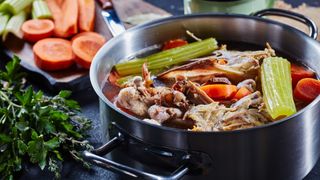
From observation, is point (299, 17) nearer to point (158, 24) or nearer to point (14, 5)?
point (158, 24)

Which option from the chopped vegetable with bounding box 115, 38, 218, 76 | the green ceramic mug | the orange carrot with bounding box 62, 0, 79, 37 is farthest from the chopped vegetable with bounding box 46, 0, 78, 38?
the chopped vegetable with bounding box 115, 38, 218, 76

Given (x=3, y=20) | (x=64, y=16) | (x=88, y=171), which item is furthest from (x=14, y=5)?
(x=88, y=171)

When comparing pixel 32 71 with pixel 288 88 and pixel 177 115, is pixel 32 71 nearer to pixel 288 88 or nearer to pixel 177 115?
pixel 177 115

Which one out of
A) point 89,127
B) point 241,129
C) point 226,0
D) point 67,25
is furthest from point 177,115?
point 67,25

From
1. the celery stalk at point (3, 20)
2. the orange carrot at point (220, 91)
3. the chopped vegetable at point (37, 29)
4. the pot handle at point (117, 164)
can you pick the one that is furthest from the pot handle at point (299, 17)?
the celery stalk at point (3, 20)

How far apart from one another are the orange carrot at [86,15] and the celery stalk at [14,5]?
0.17m

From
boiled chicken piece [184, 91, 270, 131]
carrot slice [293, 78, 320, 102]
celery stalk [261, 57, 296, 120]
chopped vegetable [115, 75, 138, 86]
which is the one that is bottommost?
chopped vegetable [115, 75, 138, 86]

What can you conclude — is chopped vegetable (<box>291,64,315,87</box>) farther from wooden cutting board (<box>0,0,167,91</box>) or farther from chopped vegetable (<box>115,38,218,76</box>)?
wooden cutting board (<box>0,0,167,91</box>)

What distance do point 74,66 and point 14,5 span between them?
37cm

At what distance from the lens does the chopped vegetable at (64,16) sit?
172 centimetres

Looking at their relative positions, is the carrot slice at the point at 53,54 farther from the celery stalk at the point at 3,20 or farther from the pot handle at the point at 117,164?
the pot handle at the point at 117,164

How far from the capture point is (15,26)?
1759mm

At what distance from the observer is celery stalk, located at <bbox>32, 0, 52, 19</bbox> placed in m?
1.79

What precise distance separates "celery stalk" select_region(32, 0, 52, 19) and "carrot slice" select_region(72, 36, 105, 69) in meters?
0.19
